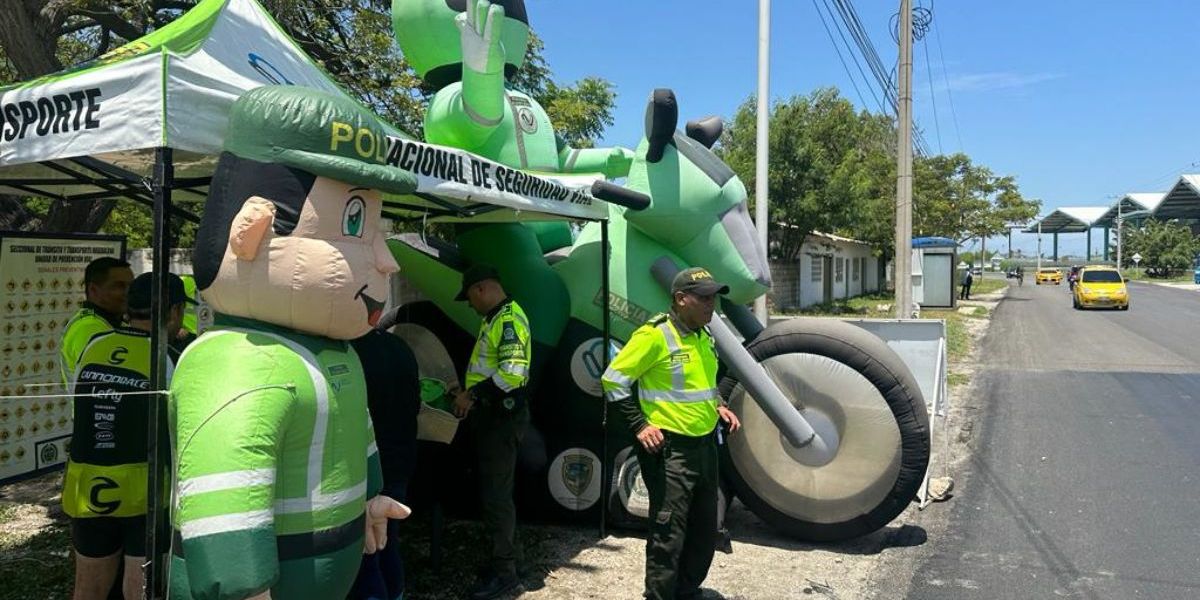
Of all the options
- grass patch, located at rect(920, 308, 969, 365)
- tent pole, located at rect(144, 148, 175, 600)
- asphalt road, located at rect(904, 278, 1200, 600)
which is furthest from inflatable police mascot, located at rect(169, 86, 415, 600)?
grass patch, located at rect(920, 308, 969, 365)

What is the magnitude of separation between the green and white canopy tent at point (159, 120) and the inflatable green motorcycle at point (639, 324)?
1133 millimetres

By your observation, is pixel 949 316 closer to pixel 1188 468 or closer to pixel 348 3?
pixel 1188 468

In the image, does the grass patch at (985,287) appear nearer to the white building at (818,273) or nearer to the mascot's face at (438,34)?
the white building at (818,273)

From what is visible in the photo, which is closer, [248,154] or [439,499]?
[248,154]

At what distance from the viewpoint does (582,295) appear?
4914mm

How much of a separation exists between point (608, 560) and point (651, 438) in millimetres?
1323

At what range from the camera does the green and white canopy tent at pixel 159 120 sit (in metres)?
2.38

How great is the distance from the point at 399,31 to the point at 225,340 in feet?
13.0

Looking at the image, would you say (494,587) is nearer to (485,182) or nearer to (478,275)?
(478,275)

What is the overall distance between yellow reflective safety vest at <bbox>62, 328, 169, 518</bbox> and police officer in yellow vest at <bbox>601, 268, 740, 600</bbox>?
204 centimetres

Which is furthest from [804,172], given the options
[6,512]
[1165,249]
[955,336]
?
[1165,249]

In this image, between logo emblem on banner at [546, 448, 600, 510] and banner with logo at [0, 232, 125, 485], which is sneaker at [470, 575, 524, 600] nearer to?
logo emblem on banner at [546, 448, 600, 510]

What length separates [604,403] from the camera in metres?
4.76

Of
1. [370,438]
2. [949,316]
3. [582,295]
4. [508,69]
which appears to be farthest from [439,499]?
[949,316]
